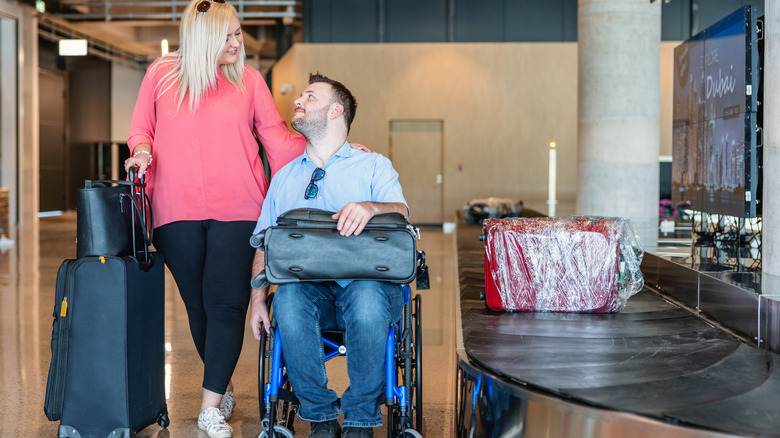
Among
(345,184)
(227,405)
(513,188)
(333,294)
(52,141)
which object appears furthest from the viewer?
(52,141)

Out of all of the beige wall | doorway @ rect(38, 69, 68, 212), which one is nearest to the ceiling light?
doorway @ rect(38, 69, 68, 212)

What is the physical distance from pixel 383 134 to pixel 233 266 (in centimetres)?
1227

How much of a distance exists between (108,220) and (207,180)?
0.38 m

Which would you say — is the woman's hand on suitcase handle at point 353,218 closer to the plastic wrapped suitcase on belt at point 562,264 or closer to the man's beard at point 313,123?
the man's beard at point 313,123

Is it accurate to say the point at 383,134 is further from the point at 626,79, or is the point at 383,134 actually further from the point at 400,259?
the point at 400,259

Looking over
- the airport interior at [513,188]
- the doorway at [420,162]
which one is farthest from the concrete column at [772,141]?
the doorway at [420,162]

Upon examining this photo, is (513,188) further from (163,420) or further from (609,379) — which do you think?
(609,379)

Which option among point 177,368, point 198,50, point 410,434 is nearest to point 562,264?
point 410,434

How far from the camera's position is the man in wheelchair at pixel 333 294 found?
7.34ft

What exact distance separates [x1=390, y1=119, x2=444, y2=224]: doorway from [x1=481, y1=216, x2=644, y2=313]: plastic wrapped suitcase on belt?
458 inches

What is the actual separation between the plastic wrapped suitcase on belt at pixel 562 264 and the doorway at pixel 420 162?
11625mm

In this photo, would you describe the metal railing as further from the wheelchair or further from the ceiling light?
the wheelchair

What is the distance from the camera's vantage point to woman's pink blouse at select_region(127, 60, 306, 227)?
2.73m

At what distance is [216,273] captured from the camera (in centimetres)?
274
